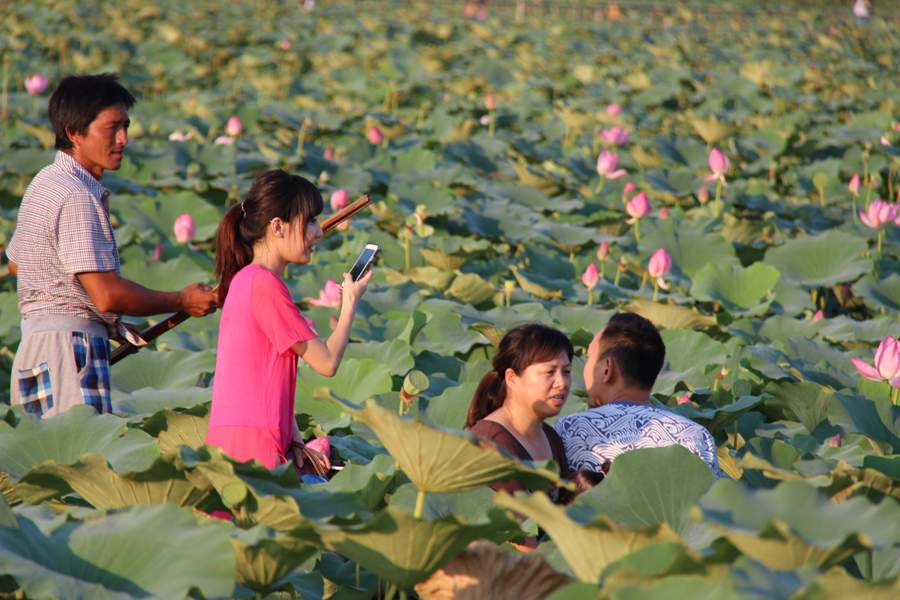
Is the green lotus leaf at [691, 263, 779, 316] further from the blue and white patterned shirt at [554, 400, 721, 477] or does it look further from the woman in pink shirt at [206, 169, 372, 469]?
the woman in pink shirt at [206, 169, 372, 469]

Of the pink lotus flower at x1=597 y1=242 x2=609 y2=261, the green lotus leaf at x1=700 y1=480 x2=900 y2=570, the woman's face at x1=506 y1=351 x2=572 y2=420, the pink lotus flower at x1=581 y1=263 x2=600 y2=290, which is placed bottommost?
the pink lotus flower at x1=597 y1=242 x2=609 y2=261

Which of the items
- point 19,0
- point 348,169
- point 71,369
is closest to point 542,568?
point 71,369

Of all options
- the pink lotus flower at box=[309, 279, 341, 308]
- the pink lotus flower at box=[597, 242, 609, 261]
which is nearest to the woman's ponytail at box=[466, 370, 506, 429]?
the pink lotus flower at box=[309, 279, 341, 308]

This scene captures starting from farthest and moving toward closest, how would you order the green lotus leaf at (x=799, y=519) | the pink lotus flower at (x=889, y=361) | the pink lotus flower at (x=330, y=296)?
1. the pink lotus flower at (x=330, y=296)
2. the pink lotus flower at (x=889, y=361)
3. the green lotus leaf at (x=799, y=519)

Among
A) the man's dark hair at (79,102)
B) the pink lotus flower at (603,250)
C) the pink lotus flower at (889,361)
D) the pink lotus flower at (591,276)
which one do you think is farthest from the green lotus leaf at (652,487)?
the pink lotus flower at (603,250)

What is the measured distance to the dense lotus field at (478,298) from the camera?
1.94m

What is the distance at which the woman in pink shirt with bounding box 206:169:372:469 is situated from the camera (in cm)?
262

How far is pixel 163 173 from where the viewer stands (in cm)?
672

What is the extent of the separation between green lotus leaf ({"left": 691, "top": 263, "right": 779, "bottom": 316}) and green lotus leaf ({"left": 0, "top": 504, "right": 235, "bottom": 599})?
310 cm

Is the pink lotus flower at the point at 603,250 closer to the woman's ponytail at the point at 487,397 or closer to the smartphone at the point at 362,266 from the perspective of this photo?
the woman's ponytail at the point at 487,397

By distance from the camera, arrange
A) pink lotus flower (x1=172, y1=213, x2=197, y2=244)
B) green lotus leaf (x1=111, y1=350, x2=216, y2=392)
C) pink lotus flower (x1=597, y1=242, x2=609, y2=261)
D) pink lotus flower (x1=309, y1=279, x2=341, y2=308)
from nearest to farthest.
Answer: green lotus leaf (x1=111, y1=350, x2=216, y2=392) < pink lotus flower (x1=309, y1=279, x2=341, y2=308) < pink lotus flower (x1=172, y1=213, x2=197, y2=244) < pink lotus flower (x1=597, y1=242, x2=609, y2=261)

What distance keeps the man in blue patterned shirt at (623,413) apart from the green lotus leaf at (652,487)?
50cm

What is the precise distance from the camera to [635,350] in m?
3.10

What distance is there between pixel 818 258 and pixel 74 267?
11.0 ft
